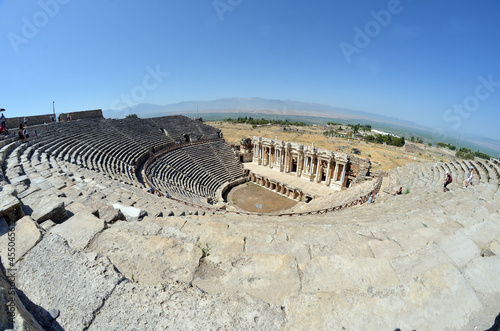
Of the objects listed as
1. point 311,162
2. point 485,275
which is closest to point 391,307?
point 485,275

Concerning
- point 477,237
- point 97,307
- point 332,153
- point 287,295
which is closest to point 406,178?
point 332,153

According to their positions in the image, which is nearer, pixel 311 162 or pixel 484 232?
pixel 484 232

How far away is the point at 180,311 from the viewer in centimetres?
263

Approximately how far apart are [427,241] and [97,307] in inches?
218

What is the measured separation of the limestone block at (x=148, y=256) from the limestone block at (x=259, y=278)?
347 millimetres

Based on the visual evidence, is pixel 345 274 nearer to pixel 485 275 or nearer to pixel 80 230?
pixel 485 275

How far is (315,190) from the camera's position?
90.4ft

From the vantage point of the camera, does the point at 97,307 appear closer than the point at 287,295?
Yes

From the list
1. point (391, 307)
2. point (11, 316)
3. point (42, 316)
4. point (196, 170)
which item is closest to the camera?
point (11, 316)

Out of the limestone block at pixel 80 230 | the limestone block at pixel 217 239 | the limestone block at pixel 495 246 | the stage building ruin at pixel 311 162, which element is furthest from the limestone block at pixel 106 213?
the stage building ruin at pixel 311 162

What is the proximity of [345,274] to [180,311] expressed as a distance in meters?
2.32

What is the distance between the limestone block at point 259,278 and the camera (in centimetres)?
306

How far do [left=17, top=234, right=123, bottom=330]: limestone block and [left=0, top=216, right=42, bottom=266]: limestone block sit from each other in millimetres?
113

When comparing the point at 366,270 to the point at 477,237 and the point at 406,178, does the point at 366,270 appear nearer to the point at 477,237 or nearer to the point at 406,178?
the point at 477,237
